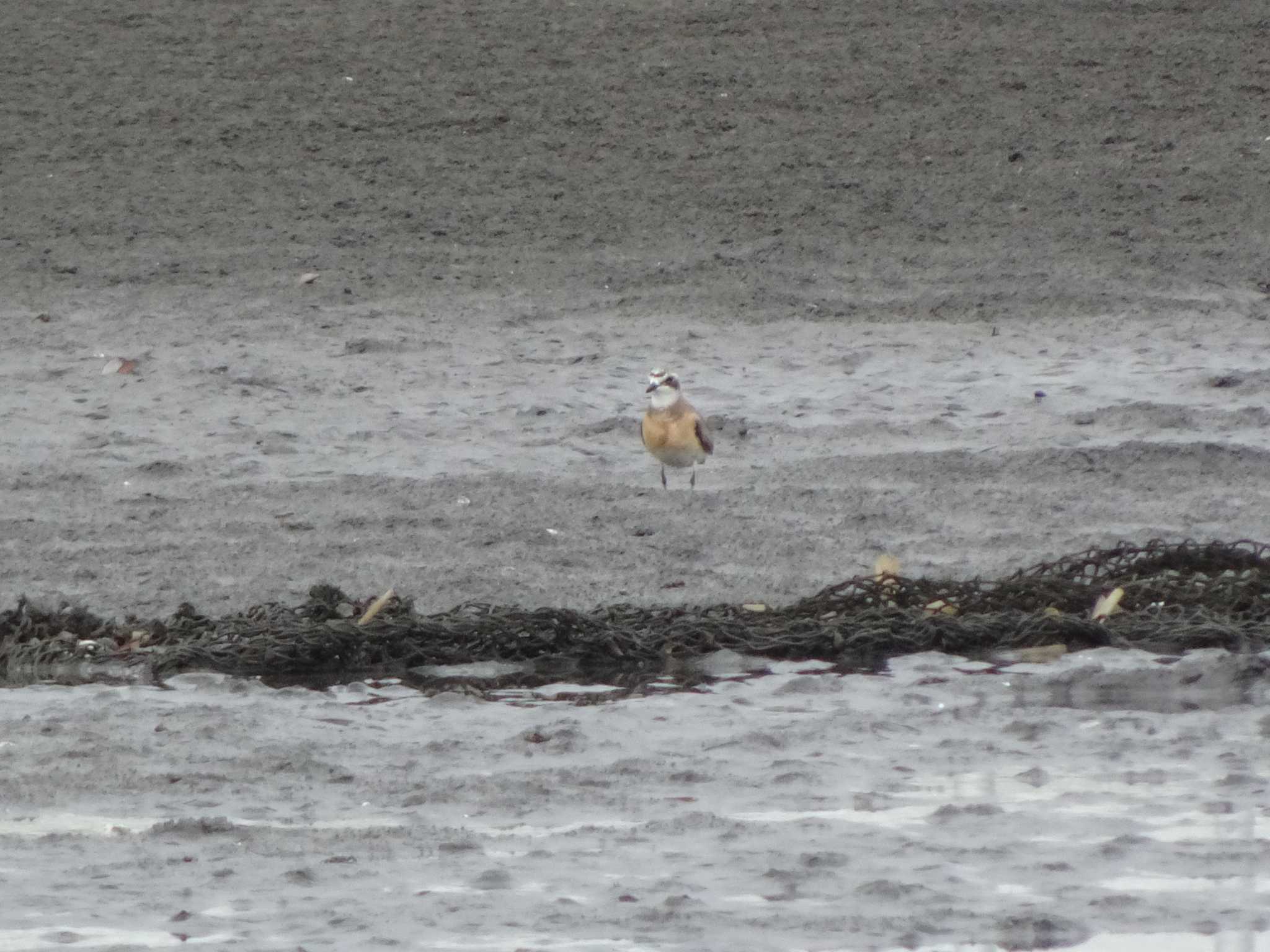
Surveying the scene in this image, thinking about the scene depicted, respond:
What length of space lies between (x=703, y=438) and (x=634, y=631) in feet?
7.28

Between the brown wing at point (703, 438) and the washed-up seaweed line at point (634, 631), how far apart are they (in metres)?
1.82

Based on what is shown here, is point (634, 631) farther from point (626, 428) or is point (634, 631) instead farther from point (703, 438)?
point (626, 428)

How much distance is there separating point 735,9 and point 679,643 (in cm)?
1004

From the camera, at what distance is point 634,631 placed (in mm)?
6500

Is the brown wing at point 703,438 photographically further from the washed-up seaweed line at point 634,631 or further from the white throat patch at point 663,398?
the washed-up seaweed line at point 634,631

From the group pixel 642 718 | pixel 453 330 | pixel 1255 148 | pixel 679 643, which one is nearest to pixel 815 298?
pixel 453 330

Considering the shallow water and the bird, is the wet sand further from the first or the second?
the bird

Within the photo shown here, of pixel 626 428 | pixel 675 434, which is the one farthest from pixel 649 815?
pixel 626 428

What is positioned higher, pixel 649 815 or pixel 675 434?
pixel 675 434

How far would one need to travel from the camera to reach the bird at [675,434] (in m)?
8.48

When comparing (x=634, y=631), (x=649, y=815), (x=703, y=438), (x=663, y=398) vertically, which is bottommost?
(x=649, y=815)

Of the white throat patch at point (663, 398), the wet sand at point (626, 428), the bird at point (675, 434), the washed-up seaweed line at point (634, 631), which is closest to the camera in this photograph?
the wet sand at point (626, 428)

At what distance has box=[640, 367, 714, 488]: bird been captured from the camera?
848 centimetres

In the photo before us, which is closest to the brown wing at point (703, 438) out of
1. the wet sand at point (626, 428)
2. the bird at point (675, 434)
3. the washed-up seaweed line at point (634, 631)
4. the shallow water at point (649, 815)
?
the bird at point (675, 434)
